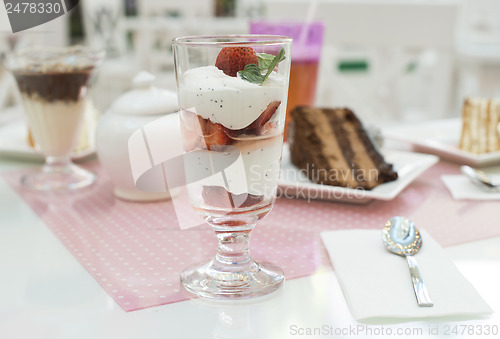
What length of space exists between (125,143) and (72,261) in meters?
0.27

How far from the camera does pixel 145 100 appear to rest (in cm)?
96

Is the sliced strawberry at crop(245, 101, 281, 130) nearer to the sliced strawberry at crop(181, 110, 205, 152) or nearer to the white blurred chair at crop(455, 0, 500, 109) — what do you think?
the sliced strawberry at crop(181, 110, 205, 152)

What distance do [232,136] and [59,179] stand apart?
626 millimetres

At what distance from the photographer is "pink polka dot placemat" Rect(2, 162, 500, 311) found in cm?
68

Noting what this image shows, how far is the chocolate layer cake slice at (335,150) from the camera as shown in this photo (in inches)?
37.9

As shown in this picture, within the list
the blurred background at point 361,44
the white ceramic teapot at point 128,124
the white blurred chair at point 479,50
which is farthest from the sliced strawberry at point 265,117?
the white blurred chair at point 479,50

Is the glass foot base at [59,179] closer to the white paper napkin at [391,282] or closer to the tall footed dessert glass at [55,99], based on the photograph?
the tall footed dessert glass at [55,99]

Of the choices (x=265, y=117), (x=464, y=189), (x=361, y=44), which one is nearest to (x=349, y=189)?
(x=464, y=189)

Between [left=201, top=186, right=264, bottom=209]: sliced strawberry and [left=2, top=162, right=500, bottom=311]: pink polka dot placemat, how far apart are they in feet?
0.38

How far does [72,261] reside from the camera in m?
0.73

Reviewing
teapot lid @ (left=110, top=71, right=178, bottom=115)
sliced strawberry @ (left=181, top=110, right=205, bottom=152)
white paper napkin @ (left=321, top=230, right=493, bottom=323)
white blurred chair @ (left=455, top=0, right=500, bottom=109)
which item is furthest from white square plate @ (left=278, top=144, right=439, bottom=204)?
white blurred chair @ (left=455, top=0, right=500, bottom=109)

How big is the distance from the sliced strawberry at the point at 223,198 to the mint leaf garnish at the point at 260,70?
0.42 feet

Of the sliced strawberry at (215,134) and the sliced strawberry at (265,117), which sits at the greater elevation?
the sliced strawberry at (265,117)

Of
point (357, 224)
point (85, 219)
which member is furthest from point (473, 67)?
point (85, 219)
